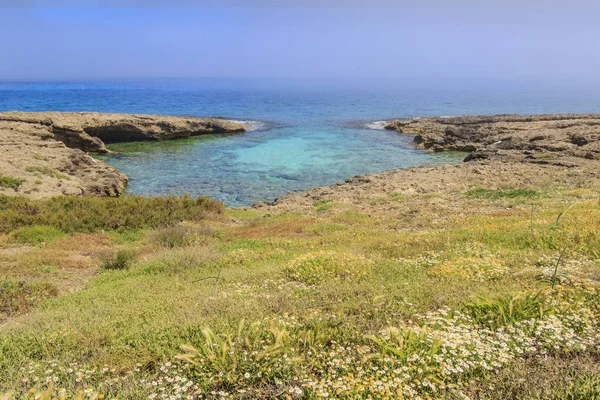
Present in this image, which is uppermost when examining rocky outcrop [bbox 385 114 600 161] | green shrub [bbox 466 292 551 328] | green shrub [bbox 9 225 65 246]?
rocky outcrop [bbox 385 114 600 161]

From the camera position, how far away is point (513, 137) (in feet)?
133

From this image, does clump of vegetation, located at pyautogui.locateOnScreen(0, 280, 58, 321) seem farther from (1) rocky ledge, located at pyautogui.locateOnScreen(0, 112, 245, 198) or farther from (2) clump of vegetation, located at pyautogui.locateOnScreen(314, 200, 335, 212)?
→ (1) rocky ledge, located at pyautogui.locateOnScreen(0, 112, 245, 198)

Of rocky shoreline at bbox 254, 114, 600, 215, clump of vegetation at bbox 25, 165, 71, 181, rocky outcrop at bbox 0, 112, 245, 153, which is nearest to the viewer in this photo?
rocky shoreline at bbox 254, 114, 600, 215

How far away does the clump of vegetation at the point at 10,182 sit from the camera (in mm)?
22062

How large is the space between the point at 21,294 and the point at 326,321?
6.80 m

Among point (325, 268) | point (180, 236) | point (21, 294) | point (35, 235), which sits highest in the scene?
point (325, 268)

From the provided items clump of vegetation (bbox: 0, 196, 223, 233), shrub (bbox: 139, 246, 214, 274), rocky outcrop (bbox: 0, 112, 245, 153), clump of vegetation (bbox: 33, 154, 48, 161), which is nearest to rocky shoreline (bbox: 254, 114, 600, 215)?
clump of vegetation (bbox: 0, 196, 223, 233)

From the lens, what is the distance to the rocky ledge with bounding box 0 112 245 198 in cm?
2417

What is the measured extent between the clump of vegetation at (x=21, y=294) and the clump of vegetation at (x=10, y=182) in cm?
1626

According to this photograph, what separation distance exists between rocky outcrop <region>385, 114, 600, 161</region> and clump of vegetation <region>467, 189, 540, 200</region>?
475 inches

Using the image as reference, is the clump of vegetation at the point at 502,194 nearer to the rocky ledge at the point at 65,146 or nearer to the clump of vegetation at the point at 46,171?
the rocky ledge at the point at 65,146

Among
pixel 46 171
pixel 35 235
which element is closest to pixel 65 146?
pixel 46 171

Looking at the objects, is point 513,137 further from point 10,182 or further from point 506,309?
point 10,182

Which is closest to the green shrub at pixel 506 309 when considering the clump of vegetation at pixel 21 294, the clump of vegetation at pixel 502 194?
the clump of vegetation at pixel 21 294
